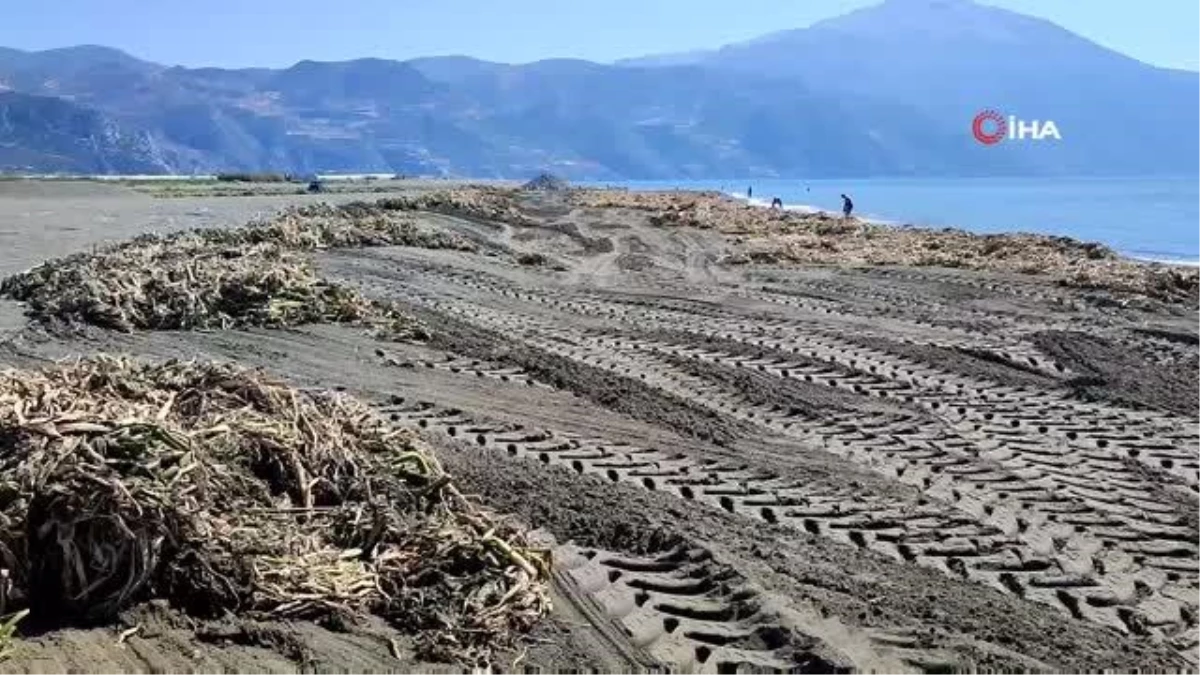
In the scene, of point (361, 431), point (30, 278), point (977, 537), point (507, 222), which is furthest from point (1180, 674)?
point (507, 222)

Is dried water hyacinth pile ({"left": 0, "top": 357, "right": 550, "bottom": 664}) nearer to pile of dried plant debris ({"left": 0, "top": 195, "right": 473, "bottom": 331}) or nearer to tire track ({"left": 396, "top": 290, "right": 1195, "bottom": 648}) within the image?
tire track ({"left": 396, "top": 290, "right": 1195, "bottom": 648})

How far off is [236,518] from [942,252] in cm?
2101

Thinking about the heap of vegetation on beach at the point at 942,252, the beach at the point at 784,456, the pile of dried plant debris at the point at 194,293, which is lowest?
the heap of vegetation on beach at the point at 942,252

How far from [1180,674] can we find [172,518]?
3.57m

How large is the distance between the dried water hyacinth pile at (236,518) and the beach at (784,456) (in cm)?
15

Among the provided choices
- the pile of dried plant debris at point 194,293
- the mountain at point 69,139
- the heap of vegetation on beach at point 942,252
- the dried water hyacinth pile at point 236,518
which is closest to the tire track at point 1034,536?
the dried water hyacinth pile at point 236,518

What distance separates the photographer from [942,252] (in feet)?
77.7

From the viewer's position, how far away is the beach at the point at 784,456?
443cm

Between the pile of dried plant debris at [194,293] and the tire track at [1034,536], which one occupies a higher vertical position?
the pile of dried plant debris at [194,293]

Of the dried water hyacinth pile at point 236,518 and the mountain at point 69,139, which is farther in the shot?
the mountain at point 69,139

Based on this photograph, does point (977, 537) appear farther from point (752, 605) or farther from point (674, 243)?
point (674, 243)

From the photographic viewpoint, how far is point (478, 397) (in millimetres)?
8852

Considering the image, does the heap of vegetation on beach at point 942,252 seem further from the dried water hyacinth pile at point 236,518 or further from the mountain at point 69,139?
the mountain at point 69,139

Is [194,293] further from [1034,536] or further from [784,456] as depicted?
[1034,536]
